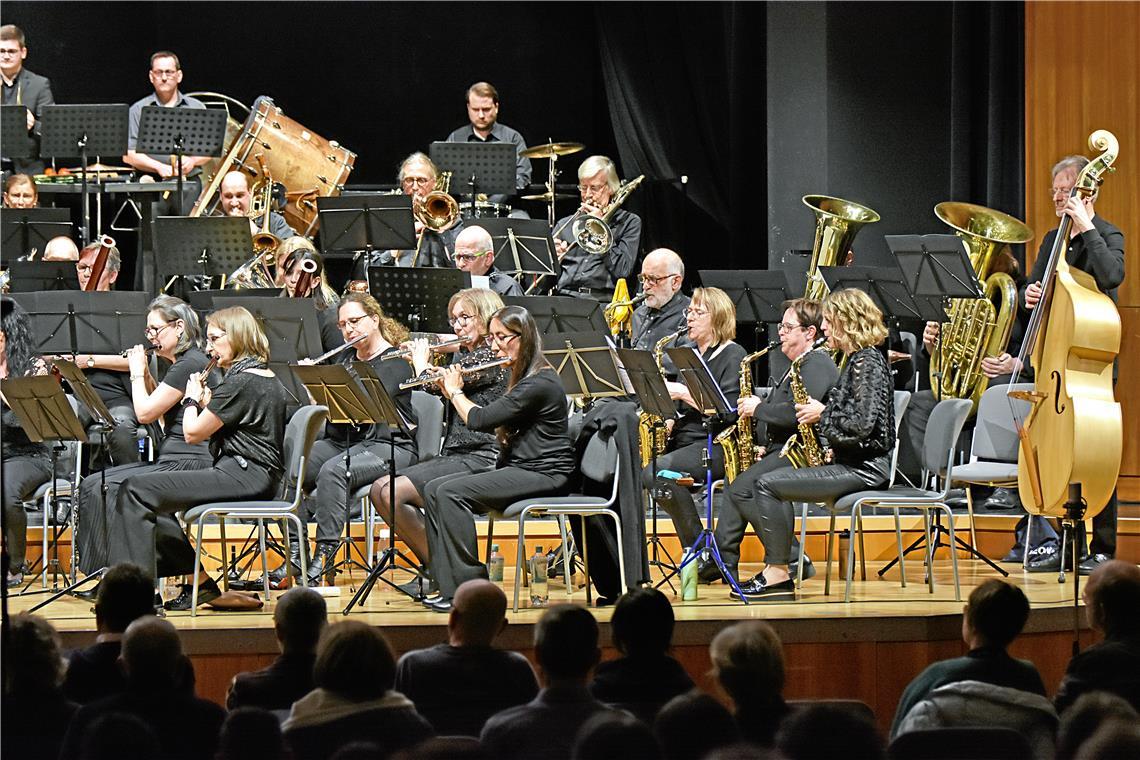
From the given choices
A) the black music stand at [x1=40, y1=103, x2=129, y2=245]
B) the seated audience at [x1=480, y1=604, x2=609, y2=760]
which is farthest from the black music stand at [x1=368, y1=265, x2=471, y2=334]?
the seated audience at [x1=480, y1=604, x2=609, y2=760]

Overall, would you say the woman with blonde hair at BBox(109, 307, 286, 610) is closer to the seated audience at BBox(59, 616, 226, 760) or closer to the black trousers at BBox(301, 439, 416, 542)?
the black trousers at BBox(301, 439, 416, 542)

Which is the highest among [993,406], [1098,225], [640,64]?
[640,64]

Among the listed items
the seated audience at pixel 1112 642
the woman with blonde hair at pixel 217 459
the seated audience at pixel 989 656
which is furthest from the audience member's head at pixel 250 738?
the woman with blonde hair at pixel 217 459

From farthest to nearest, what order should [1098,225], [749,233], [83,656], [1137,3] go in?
[749,233] → [1137,3] → [1098,225] → [83,656]

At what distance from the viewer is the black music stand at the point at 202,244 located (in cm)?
768

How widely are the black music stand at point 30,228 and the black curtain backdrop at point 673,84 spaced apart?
338cm

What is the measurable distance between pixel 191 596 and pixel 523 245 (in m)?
2.63

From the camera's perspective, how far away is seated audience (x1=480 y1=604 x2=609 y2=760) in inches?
134

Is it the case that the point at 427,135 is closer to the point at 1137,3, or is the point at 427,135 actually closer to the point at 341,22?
the point at 341,22

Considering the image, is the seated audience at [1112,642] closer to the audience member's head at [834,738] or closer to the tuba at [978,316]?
the audience member's head at [834,738]

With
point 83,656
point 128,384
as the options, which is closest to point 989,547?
point 128,384

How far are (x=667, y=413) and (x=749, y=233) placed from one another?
4.39 meters

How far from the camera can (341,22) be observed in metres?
11.7

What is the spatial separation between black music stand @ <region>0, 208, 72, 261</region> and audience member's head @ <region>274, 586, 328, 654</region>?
452cm
